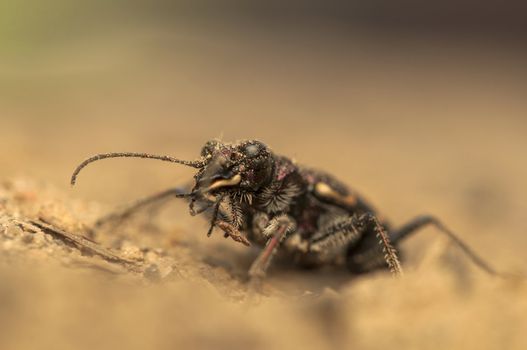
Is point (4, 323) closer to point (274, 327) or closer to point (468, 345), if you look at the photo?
point (274, 327)

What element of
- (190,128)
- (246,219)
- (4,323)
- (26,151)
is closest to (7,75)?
(190,128)

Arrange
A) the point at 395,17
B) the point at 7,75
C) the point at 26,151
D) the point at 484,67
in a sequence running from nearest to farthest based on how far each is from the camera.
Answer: the point at 26,151 → the point at 7,75 → the point at 484,67 → the point at 395,17

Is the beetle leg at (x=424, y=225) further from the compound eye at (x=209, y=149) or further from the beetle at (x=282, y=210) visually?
the compound eye at (x=209, y=149)

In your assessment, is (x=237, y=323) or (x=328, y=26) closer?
(x=237, y=323)

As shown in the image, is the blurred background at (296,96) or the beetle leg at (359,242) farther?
the blurred background at (296,96)

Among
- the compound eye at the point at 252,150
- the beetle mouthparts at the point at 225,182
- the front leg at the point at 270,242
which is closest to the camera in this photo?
the front leg at the point at 270,242

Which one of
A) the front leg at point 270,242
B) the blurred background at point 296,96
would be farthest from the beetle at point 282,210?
the blurred background at point 296,96

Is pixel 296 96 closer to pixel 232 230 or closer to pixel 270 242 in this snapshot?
pixel 232 230
